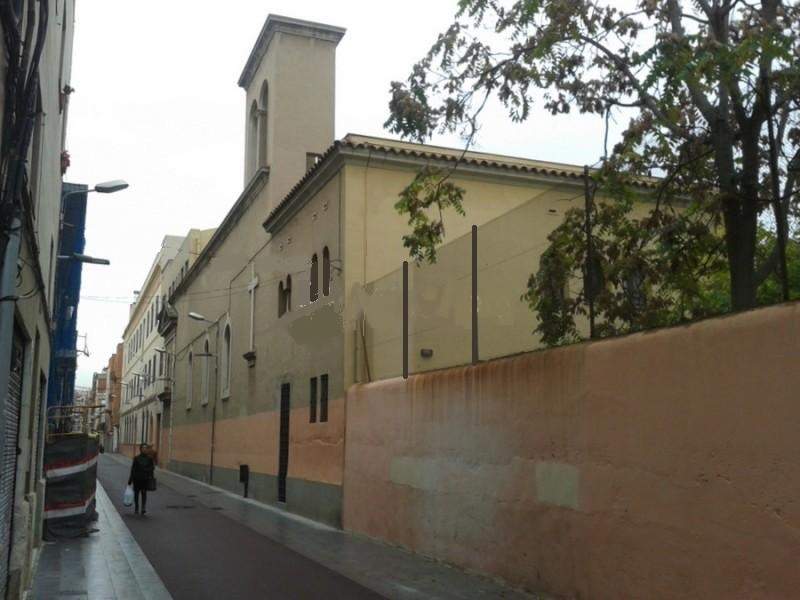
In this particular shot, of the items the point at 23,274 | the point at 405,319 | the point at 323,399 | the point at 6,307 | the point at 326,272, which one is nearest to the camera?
the point at 6,307

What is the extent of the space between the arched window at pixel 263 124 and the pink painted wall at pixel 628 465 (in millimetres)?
13721

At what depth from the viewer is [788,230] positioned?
23.9ft

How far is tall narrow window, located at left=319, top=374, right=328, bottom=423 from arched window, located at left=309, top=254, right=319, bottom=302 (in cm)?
183

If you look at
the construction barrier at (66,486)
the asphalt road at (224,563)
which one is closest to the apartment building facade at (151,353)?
the asphalt road at (224,563)

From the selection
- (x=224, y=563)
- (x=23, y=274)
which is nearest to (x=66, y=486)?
(x=224, y=563)

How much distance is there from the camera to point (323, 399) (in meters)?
16.7

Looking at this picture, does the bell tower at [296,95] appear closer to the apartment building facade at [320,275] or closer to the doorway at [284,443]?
the apartment building facade at [320,275]

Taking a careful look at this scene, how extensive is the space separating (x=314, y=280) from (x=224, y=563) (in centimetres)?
746

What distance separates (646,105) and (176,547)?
9407 millimetres

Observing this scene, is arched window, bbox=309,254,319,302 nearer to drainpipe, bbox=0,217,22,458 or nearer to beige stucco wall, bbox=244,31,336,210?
beige stucco wall, bbox=244,31,336,210

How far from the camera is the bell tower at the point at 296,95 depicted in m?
22.4

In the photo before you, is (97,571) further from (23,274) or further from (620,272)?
(620,272)

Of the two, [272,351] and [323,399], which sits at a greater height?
[272,351]

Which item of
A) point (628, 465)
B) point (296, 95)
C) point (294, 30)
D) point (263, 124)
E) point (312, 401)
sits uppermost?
point (294, 30)
